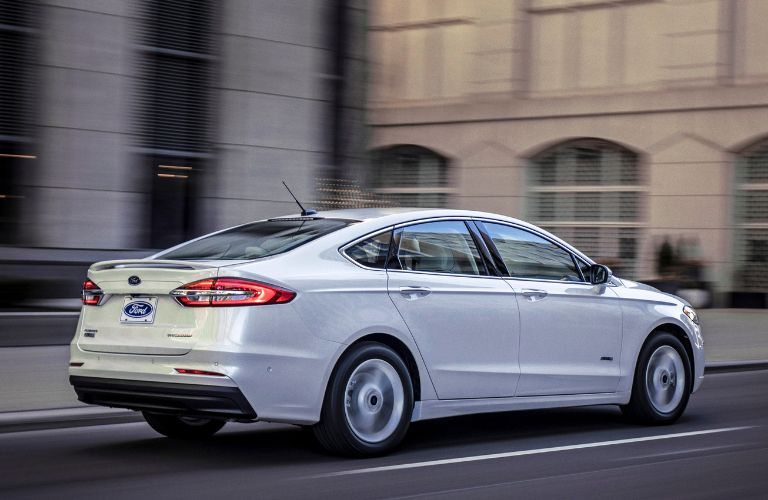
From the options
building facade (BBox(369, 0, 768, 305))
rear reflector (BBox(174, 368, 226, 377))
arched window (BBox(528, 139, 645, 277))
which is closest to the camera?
rear reflector (BBox(174, 368, 226, 377))

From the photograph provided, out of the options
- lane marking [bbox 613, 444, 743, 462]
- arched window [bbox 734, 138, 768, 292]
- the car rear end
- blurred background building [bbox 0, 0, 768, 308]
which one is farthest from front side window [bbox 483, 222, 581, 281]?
arched window [bbox 734, 138, 768, 292]

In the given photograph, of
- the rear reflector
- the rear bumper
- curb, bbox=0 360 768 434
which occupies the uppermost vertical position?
the rear reflector

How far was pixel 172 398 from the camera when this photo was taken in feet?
21.9

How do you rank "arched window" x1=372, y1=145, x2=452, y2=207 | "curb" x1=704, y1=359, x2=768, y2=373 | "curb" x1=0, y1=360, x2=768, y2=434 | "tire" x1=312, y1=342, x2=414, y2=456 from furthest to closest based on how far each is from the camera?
"arched window" x1=372, y1=145, x2=452, y2=207 → "curb" x1=704, y1=359, x2=768, y2=373 → "curb" x1=0, y1=360, x2=768, y2=434 → "tire" x1=312, y1=342, x2=414, y2=456

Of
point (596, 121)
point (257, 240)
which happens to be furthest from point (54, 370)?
point (596, 121)

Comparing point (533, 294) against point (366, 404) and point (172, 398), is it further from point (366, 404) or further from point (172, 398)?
point (172, 398)

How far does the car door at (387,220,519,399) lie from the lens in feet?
24.4

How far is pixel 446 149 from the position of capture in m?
35.5

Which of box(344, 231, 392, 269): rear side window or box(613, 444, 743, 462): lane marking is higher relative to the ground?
box(344, 231, 392, 269): rear side window

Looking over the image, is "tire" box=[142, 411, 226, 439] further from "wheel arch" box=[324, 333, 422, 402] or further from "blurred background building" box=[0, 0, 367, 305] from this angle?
"blurred background building" box=[0, 0, 367, 305]

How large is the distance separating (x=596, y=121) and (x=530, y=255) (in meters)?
24.8

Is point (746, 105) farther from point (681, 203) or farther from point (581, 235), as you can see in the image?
point (581, 235)

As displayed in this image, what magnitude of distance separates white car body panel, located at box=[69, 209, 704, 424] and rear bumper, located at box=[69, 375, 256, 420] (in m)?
0.04

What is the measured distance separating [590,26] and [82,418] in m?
26.2
